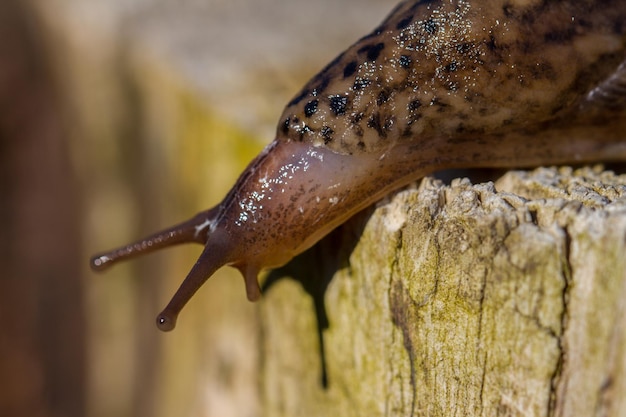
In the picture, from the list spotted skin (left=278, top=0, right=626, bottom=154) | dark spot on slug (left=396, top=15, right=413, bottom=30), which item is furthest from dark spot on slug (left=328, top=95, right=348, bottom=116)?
dark spot on slug (left=396, top=15, right=413, bottom=30)

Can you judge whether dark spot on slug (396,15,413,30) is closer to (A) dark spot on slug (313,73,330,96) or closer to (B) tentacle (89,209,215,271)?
(A) dark spot on slug (313,73,330,96)

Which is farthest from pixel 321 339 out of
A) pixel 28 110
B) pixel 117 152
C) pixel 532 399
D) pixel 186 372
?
pixel 28 110

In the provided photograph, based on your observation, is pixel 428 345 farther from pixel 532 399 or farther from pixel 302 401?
pixel 302 401

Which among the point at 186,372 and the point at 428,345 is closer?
the point at 428,345

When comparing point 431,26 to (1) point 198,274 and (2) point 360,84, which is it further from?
(1) point 198,274

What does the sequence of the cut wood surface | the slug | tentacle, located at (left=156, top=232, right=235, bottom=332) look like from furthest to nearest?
the slug → tentacle, located at (left=156, top=232, right=235, bottom=332) → the cut wood surface

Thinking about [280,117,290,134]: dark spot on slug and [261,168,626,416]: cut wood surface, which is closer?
[261,168,626,416]: cut wood surface

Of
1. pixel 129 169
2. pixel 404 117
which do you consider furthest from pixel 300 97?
pixel 129 169

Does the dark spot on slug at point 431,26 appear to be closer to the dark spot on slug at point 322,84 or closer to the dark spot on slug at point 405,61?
the dark spot on slug at point 405,61
